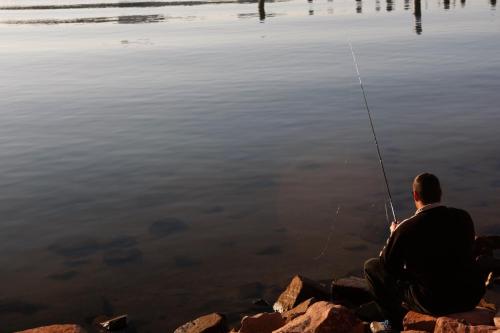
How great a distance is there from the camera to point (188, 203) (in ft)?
38.9

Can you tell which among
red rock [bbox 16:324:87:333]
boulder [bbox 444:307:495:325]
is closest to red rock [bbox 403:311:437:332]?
boulder [bbox 444:307:495:325]

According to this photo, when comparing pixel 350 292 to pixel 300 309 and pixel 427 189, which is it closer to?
pixel 300 309

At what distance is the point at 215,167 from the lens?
1393 centimetres

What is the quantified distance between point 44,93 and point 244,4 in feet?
179

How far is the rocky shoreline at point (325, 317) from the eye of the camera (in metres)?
6.04

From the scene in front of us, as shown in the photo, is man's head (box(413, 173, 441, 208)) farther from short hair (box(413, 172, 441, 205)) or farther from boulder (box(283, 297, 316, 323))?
boulder (box(283, 297, 316, 323))

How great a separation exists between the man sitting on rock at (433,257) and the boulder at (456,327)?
0.37 metres

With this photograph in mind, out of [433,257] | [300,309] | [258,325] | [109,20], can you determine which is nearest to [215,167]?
[300,309]

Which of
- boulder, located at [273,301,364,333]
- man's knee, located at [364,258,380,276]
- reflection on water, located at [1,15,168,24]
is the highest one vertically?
reflection on water, located at [1,15,168,24]

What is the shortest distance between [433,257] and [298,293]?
6.98 ft

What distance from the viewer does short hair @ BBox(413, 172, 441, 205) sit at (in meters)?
5.96

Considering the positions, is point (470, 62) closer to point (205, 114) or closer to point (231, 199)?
point (205, 114)

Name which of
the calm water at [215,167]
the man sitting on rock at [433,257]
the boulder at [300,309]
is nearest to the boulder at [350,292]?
the boulder at [300,309]

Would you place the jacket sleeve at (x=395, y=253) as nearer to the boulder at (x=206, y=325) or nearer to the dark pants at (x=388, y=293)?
the dark pants at (x=388, y=293)
